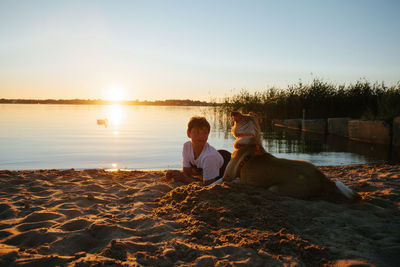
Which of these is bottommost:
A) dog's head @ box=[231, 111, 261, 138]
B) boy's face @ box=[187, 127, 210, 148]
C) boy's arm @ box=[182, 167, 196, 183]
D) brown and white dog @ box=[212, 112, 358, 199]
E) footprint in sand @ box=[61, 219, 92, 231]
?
footprint in sand @ box=[61, 219, 92, 231]

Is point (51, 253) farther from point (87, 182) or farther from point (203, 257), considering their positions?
point (87, 182)

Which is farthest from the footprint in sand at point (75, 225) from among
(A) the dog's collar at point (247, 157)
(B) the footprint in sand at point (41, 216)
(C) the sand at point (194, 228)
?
(A) the dog's collar at point (247, 157)

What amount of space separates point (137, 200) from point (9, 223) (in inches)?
57.6

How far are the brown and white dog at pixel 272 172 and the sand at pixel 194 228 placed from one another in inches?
6.4

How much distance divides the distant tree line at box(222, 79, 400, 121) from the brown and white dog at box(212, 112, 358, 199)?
1494cm

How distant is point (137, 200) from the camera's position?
3.75 meters

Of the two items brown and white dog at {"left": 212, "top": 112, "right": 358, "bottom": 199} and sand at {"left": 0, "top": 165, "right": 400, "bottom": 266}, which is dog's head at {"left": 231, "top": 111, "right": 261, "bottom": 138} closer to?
brown and white dog at {"left": 212, "top": 112, "right": 358, "bottom": 199}

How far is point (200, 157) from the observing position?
14.0ft

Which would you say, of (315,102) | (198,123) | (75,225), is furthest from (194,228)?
(315,102)

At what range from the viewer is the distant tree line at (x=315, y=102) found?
57.3 ft

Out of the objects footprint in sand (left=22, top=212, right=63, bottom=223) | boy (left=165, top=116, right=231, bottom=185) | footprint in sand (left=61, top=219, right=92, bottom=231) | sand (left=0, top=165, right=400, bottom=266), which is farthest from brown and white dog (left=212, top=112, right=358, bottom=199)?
footprint in sand (left=22, top=212, right=63, bottom=223)

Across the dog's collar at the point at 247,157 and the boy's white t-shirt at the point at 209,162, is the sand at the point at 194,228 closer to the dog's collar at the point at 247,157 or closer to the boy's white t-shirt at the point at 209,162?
the dog's collar at the point at 247,157

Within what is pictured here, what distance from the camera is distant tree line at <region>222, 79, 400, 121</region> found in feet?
57.3

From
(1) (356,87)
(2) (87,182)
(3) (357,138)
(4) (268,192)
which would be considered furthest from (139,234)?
(1) (356,87)
